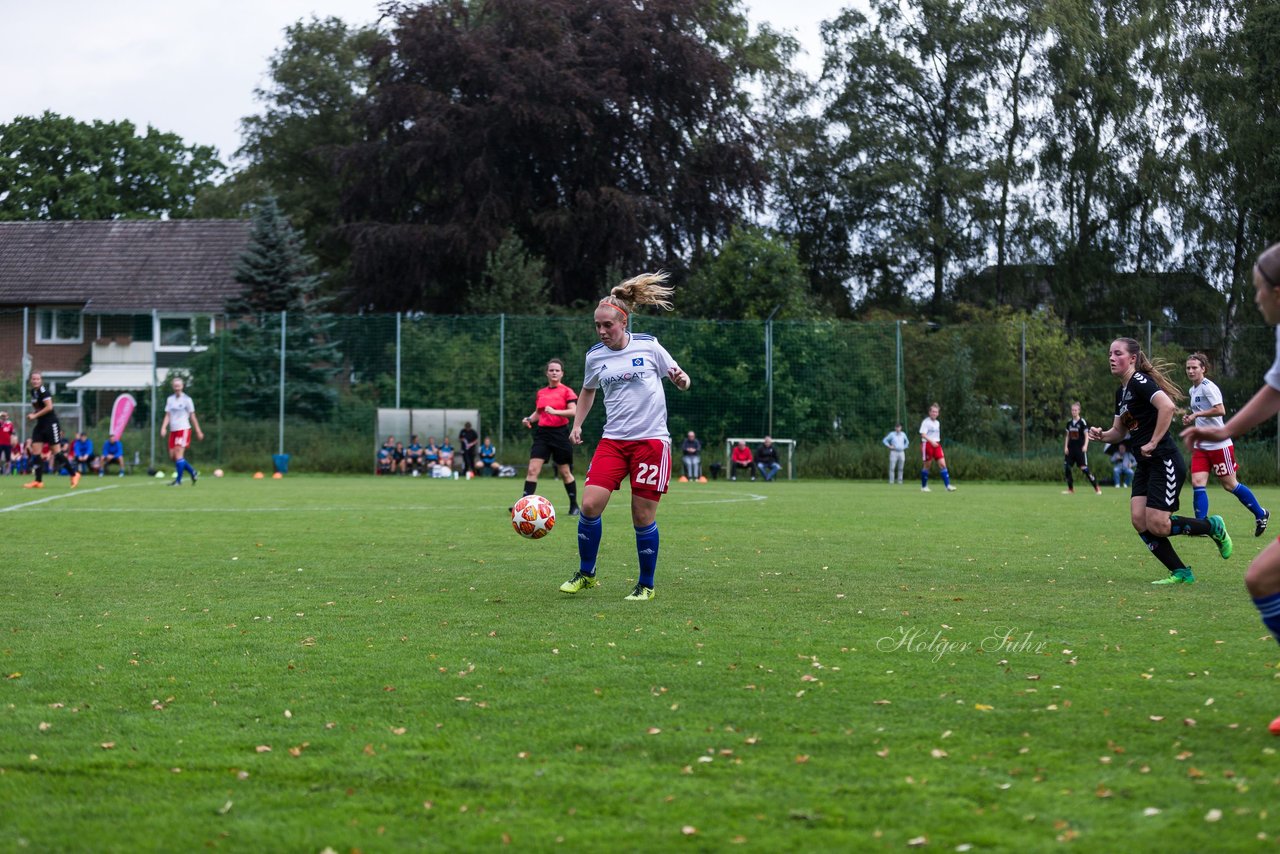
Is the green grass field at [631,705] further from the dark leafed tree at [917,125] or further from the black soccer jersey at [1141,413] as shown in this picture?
the dark leafed tree at [917,125]

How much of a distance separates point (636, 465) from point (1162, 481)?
13.5 ft

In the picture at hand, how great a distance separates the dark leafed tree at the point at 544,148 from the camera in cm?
4094

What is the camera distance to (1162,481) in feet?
33.0

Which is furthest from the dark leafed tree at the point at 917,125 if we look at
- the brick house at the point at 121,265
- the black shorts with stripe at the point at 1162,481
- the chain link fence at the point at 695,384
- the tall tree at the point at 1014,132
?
the black shorts with stripe at the point at 1162,481

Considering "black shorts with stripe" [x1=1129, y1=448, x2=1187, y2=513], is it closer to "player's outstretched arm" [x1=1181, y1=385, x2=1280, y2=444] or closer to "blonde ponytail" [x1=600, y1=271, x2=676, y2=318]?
"blonde ponytail" [x1=600, y1=271, x2=676, y2=318]

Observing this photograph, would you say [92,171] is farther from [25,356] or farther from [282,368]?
[282,368]

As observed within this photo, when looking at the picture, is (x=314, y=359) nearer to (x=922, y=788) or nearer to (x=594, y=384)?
(x=594, y=384)

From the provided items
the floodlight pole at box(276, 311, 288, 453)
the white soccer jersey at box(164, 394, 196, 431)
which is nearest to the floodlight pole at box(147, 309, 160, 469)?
the floodlight pole at box(276, 311, 288, 453)

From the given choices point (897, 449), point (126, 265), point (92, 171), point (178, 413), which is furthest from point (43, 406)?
point (92, 171)

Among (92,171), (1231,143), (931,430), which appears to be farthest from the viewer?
(92,171)

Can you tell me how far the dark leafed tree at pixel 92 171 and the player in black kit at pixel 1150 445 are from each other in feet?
195

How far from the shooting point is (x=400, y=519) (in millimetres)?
16812

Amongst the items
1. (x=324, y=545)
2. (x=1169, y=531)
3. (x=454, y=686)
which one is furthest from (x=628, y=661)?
(x=324, y=545)

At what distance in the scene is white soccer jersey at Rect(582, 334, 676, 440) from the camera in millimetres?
9375
